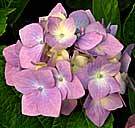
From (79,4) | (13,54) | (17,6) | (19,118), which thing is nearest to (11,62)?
(13,54)

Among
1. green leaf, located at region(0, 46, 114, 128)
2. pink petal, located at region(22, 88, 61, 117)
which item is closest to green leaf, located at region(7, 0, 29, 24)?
green leaf, located at region(0, 46, 114, 128)

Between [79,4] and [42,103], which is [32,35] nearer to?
[42,103]

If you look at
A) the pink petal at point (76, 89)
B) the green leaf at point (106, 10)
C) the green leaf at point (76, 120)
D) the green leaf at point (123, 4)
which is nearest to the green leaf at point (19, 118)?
the green leaf at point (76, 120)

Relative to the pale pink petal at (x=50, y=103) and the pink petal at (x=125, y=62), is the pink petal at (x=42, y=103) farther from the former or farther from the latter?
the pink petal at (x=125, y=62)

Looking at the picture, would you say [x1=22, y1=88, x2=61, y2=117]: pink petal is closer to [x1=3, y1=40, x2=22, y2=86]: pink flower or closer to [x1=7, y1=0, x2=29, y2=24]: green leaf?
[x1=3, y1=40, x2=22, y2=86]: pink flower

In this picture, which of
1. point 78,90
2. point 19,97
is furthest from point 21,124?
point 78,90

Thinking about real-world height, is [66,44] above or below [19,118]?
above

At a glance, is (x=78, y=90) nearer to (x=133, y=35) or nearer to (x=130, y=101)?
(x=130, y=101)
